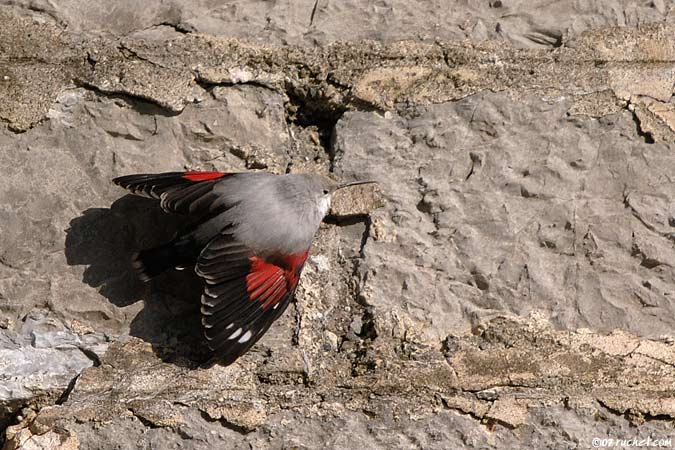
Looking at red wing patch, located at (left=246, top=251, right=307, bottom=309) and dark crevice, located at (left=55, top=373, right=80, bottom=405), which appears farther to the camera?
red wing patch, located at (left=246, top=251, right=307, bottom=309)

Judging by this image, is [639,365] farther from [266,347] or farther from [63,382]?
[63,382]

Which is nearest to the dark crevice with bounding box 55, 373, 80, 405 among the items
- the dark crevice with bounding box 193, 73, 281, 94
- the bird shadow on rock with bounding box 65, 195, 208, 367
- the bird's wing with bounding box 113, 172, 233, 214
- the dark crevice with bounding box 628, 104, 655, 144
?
the bird shadow on rock with bounding box 65, 195, 208, 367

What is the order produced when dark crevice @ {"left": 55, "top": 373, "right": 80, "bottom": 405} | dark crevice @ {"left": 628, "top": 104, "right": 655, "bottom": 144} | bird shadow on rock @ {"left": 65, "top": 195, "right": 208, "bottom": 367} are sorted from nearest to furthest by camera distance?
dark crevice @ {"left": 55, "top": 373, "right": 80, "bottom": 405} → bird shadow on rock @ {"left": 65, "top": 195, "right": 208, "bottom": 367} → dark crevice @ {"left": 628, "top": 104, "right": 655, "bottom": 144}

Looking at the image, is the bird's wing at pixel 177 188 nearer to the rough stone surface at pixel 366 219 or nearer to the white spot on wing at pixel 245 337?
the rough stone surface at pixel 366 219

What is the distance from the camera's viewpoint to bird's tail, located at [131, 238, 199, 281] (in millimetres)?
2070

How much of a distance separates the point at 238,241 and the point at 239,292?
146mm

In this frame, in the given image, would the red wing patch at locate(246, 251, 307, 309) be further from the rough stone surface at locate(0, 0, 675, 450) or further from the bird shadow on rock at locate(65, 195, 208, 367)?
the bird shadow on rock at locate(65, 195, 208, 367)

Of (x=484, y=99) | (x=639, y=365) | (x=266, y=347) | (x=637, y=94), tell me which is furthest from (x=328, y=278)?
(x=637, y=94)

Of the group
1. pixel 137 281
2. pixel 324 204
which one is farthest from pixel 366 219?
pixel 137 281

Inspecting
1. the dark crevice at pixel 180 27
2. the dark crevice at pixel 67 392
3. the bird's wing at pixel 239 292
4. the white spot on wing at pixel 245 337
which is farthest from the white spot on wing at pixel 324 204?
the dark crevice at pixel 67 392

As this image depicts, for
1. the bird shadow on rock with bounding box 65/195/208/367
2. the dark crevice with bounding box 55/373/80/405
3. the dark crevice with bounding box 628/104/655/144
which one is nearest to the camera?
the dark crevice with bounding box 55/373/80/405

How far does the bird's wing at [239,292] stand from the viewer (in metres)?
2.00

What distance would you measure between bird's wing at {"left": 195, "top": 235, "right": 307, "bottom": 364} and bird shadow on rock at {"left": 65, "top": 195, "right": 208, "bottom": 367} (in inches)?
2.2

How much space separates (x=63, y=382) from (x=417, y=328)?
2.63 ft
